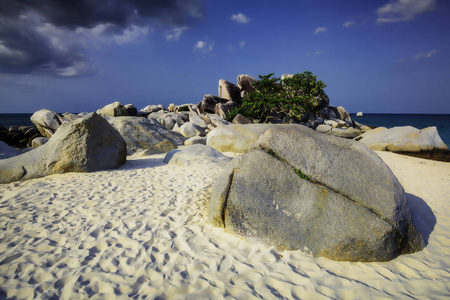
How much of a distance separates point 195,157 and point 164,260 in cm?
543

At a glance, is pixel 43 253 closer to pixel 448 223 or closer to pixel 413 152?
pixel 448 223

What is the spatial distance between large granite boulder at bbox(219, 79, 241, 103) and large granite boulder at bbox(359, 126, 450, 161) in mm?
20709

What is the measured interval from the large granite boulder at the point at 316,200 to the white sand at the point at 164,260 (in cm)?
23

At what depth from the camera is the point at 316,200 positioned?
138 inches

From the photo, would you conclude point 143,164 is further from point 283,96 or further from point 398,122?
point 398,122

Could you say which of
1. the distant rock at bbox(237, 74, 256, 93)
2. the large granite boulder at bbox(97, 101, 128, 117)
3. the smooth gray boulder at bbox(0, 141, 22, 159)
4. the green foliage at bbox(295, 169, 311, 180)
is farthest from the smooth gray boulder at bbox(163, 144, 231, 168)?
the distant rock at bbox(237, 74, 256, 93)

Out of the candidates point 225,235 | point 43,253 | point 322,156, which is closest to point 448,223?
point 322,156

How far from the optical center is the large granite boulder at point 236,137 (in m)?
10.9

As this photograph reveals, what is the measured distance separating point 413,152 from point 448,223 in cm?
765

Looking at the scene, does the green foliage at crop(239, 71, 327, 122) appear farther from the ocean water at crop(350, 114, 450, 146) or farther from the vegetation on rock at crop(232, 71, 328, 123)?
the ocean water at crop(350, 114, 450, 146)

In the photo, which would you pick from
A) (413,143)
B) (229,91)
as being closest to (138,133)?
(413,143)

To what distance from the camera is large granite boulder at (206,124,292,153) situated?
10.9 metres

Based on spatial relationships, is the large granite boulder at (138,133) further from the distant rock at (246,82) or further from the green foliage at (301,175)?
the distant rock at (246,82)

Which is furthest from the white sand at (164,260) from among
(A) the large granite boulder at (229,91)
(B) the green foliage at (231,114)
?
(A) the large granite boulder at (229,91)
